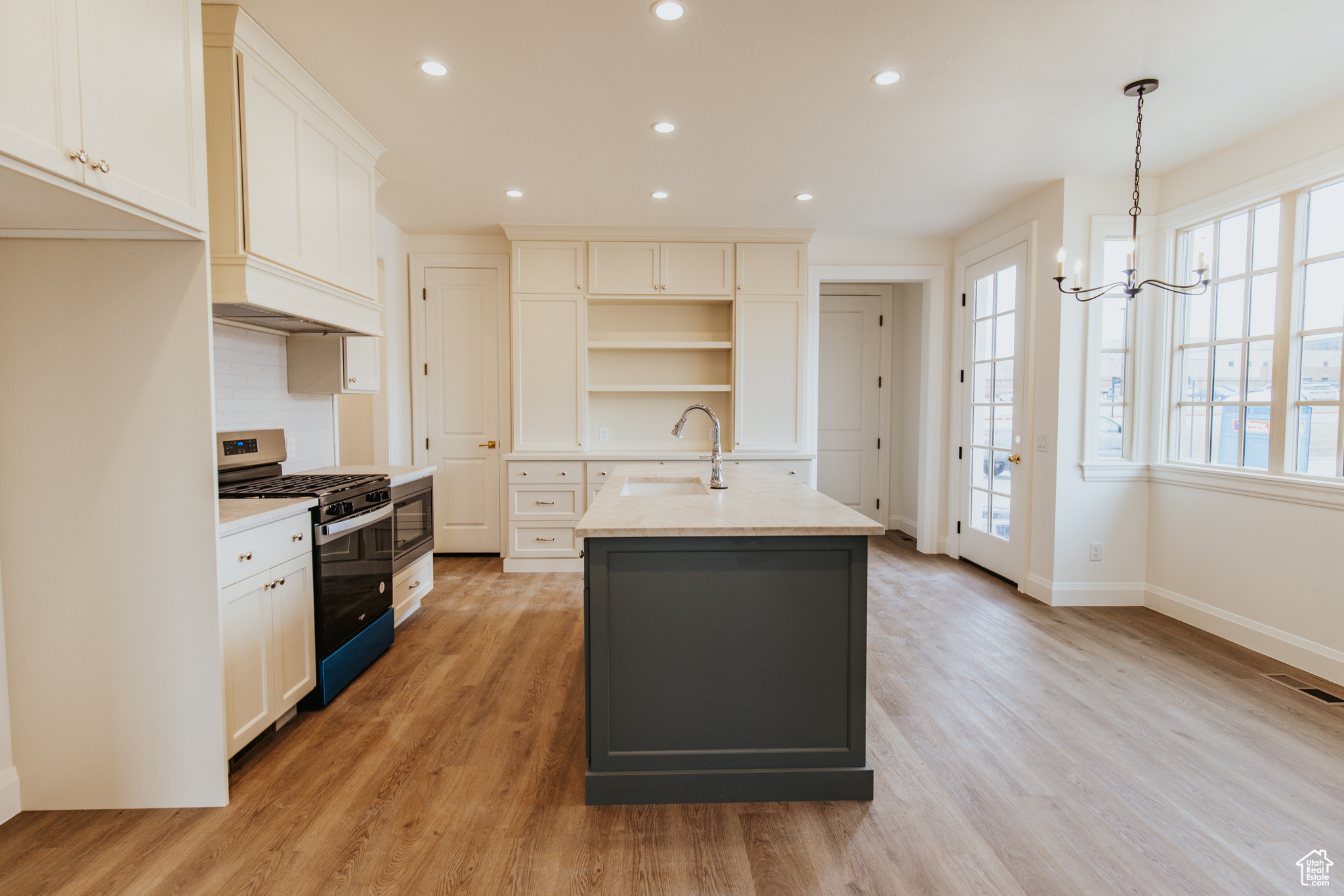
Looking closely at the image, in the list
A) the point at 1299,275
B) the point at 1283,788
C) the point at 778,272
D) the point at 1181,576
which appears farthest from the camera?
the point at 778,272

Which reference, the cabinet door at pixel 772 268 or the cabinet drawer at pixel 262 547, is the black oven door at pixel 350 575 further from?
the cabinet door at pixel 772 268

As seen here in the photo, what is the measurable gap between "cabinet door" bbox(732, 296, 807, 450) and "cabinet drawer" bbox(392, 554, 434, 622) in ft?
7.80

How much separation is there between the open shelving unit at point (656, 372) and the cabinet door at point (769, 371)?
0.15 meters

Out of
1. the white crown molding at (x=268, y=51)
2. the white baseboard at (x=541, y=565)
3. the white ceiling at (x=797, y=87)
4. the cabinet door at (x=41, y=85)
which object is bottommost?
the white baseboard at (x=541, y=565)

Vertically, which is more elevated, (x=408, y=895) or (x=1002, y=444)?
(x=1002, y=444)

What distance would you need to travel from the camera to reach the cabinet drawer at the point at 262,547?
1.94m

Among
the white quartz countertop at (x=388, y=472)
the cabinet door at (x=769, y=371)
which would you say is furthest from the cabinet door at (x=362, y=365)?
the cabinet door at (x=769, y=371)

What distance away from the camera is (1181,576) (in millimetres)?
3570

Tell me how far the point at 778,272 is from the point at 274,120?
338cm

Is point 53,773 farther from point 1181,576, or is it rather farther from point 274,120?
point 1181,576

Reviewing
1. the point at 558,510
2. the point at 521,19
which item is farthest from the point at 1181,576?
the point at 521,19

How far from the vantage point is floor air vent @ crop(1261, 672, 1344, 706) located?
8.41ft

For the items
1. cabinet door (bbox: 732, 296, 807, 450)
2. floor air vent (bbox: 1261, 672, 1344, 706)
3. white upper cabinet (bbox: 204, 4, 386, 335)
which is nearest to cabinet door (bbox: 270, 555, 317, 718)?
white upper cabinet (bbox: 204, 4, 386, 335)

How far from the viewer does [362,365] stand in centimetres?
346
